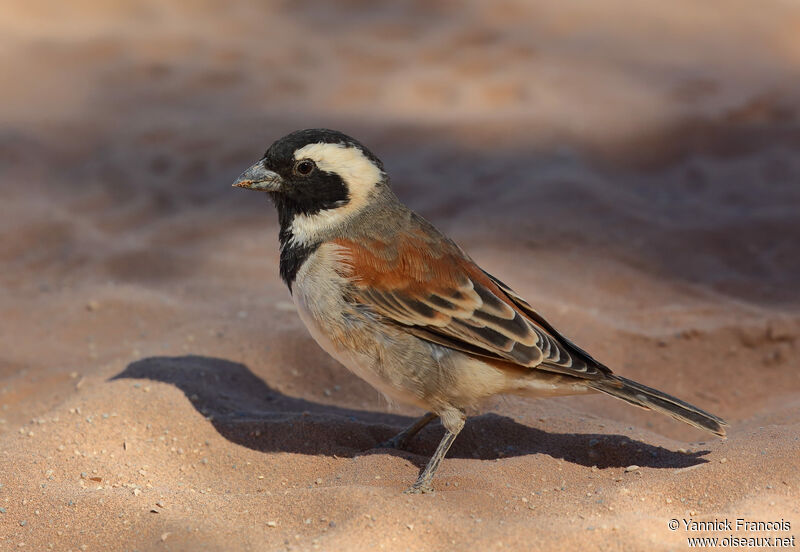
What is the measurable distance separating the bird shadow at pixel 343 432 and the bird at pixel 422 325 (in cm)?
34

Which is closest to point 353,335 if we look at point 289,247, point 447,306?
point 447,306

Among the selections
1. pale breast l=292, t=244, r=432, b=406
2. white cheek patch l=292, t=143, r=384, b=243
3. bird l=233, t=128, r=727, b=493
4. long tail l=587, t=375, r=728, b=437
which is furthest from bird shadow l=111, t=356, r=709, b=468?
white cheek patch l=292, t=143, r=384, b=243

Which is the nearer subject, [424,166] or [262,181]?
[262,181]

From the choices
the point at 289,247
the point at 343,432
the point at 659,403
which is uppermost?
the point at 289,247

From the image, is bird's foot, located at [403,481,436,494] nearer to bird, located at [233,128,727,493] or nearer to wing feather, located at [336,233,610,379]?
bird, located at [233,128,727,493]

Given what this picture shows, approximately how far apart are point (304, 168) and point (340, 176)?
203mm

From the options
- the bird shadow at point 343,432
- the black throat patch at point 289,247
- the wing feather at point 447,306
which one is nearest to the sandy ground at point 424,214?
the bird shadow at point 343,432

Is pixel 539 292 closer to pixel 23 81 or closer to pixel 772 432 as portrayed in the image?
pixel 772 432

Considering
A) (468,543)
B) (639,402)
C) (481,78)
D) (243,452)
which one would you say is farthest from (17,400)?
(481,78)

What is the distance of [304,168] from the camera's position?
4.93m

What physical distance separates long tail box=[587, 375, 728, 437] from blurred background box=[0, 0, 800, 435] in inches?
52.4

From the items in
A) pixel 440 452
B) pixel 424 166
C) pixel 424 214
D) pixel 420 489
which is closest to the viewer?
pixel 420 489

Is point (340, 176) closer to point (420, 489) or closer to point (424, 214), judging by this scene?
point (420, 489)

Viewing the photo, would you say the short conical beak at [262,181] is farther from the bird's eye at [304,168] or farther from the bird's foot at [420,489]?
the bird's foot at [420,489]
